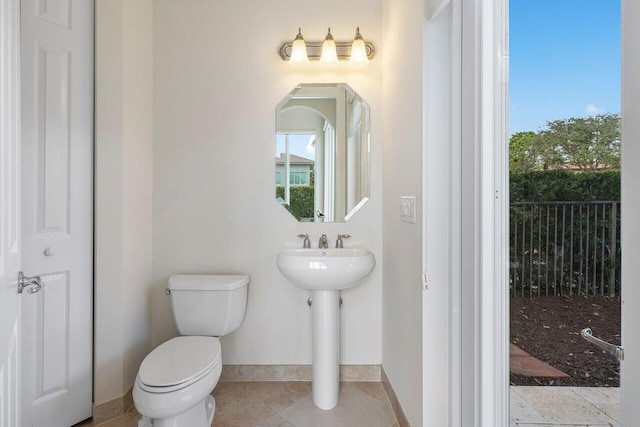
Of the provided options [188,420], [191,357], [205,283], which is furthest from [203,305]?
[188,420]

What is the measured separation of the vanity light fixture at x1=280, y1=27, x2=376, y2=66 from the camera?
2.14m

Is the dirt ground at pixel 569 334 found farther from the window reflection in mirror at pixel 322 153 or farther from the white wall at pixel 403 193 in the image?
the window reflection in mirror at pixel 322 153

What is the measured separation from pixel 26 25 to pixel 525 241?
7.25 ft

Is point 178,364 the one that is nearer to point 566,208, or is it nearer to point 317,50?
point 566,208

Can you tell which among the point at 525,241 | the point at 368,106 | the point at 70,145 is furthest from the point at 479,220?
the point at 70,145

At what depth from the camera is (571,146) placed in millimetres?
734

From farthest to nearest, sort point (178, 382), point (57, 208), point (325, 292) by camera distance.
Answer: point (325, 292), point (57, 208), point (178, 382)

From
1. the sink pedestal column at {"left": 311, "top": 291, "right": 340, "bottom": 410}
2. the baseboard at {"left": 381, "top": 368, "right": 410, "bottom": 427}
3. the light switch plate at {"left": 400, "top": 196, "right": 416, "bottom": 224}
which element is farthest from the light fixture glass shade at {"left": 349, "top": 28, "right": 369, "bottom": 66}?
the baseboard at {"left": 381, "top": 368, "right": 410, "bottom": 427}

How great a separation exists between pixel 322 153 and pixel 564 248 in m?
1.68

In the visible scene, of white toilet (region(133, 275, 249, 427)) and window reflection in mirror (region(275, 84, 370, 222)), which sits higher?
window reflection in mirror (region(275, 84, 370, 222))

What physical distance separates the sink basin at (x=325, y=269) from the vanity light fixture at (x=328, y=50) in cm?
123

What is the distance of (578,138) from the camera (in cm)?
71

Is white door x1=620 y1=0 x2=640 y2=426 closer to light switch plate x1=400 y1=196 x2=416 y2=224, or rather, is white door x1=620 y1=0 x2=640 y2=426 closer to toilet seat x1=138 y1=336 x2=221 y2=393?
light switch plate x1=400 y1=196 x2=416 y2=224

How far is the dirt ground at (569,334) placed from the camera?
2.05ft
